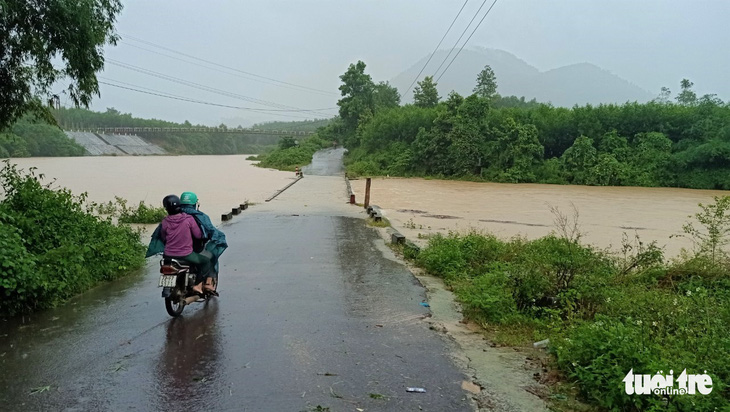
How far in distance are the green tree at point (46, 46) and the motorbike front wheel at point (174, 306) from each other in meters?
4.40

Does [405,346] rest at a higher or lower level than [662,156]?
lower

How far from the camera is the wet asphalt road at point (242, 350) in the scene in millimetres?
3662

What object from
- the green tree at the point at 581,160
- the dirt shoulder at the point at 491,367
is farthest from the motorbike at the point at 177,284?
the green tree at the point at 581,160

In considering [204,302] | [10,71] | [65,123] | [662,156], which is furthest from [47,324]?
[65,123]

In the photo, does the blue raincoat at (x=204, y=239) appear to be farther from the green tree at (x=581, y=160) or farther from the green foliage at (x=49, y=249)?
the green tree at (x=581, y=160)

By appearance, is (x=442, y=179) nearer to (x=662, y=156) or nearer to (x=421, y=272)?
(x=662, y=156)

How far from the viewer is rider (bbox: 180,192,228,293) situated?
19.2ft

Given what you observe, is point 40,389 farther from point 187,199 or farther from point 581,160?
point 581,160

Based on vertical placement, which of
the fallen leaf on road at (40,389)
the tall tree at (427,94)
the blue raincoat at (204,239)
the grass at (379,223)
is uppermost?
the tall tree at (427,94)

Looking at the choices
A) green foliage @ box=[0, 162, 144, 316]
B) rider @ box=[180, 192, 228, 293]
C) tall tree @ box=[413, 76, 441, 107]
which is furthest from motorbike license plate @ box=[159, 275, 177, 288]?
tall tree @ box=[413, 76, 441, 107]

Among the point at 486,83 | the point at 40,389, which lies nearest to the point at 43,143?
the point at 486,83

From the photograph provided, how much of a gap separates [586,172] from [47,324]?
124ft

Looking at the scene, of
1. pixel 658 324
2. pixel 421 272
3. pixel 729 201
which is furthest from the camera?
pixel 421 272

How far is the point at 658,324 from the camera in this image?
4699mm
